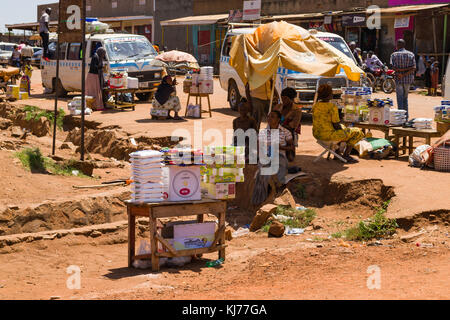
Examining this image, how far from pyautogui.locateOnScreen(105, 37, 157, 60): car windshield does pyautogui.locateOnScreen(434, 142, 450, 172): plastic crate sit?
1156 cm

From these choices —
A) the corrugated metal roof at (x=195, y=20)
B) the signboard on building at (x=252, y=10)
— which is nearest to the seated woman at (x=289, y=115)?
the signboard on building at (x=252, y=10)

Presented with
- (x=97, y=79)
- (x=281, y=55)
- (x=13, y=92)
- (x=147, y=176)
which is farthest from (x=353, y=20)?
(x=147, y=176)

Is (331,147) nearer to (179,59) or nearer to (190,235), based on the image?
(190,235)

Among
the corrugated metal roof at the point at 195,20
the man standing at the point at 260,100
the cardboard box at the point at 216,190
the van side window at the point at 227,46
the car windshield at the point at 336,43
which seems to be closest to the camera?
the cardboard box at the point at 216,190

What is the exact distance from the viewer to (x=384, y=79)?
2502cm

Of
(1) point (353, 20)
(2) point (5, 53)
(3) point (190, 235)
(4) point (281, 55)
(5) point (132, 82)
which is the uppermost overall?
(1) point (353, 20)

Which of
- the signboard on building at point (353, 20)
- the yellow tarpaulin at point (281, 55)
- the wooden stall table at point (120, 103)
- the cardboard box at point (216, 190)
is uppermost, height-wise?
the signboard on building at point (353, 20)

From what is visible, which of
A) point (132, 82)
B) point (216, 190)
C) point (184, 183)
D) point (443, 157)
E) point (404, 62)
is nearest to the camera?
point (184, 183)

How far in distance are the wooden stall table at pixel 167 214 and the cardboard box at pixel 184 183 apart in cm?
10

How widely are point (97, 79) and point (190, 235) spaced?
12502 millimetres

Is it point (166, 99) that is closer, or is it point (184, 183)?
point (184, 183)

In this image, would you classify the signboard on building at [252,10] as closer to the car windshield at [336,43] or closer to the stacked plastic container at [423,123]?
the car windshield at [336,43]

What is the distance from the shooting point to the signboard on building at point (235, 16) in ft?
117

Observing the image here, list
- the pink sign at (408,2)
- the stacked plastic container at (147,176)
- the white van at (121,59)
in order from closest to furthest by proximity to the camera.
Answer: the stacked plastic container at (147,176), the white van at (121,59), the pink sign at (408,2)
